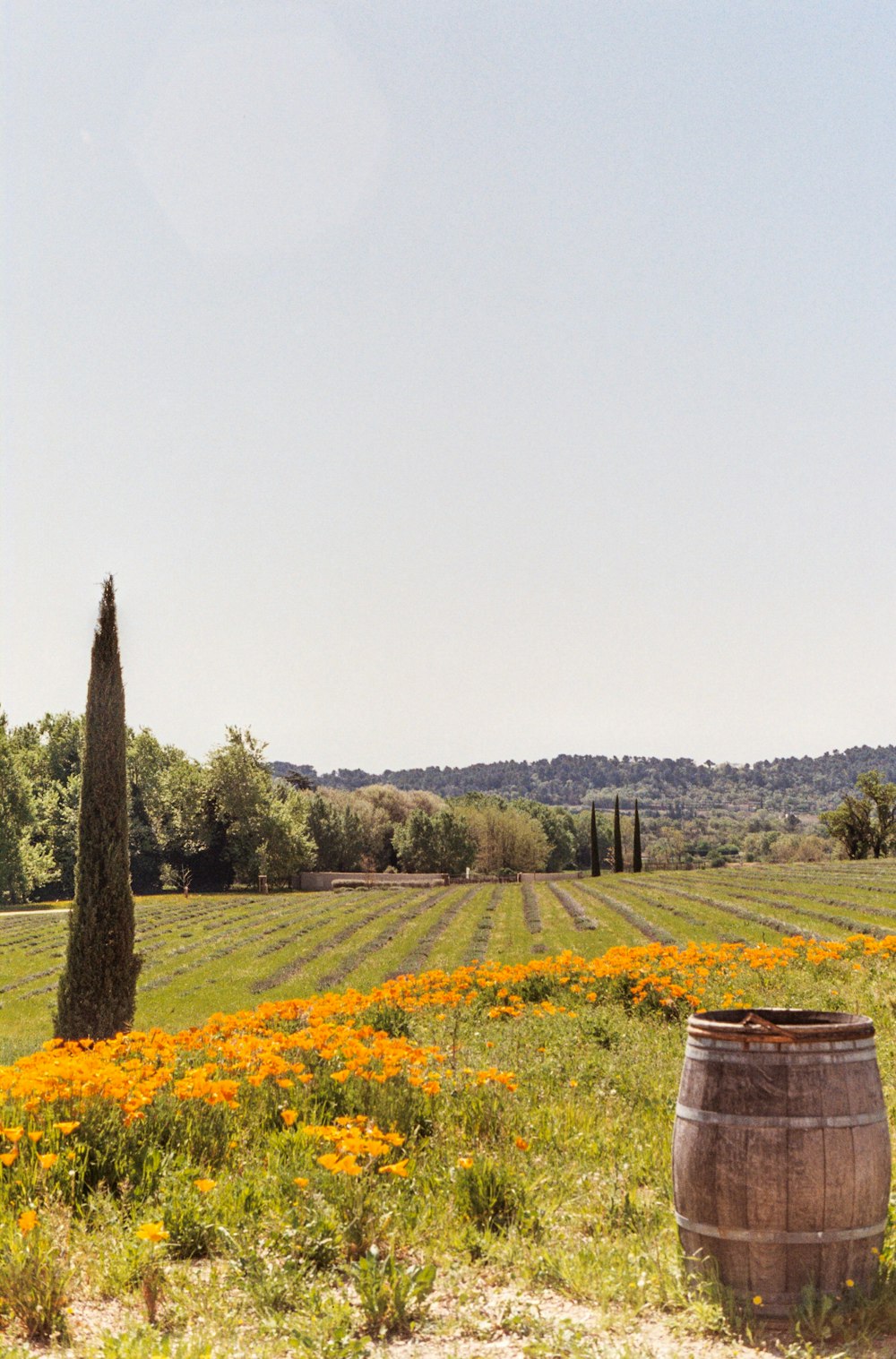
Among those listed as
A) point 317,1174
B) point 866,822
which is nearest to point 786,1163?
point 317,1174

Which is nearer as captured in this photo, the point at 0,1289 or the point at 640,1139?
the point at 0,1289

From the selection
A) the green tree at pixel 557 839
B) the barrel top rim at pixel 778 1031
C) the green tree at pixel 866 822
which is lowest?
the green tree at pixel 557 839

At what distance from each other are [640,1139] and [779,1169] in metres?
2.59

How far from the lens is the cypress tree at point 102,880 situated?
13.4 meters

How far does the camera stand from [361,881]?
68375mm

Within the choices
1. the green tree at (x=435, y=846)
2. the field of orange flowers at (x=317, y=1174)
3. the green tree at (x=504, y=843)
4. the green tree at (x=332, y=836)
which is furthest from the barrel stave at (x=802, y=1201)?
the green tree at (x=504, y=843)

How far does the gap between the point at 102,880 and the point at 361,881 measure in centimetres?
→ 5562

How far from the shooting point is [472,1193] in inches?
213

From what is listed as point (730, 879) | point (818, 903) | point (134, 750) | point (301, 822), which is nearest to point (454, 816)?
point (301, 822)

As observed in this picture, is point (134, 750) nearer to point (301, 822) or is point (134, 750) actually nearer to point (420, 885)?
point (301, 822)

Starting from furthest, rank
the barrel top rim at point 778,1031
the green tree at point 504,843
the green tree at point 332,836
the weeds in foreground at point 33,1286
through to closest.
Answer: the green tree at point 504,843, the green tree at point 332,836, the barrel top rim at point 778,1031, the weeds in foreground at point 33,1286

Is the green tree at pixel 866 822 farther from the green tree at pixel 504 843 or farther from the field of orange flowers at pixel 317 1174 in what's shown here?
the field of orange flowers at pixel 317 1174

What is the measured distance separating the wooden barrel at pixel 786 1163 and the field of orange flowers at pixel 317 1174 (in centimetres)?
45

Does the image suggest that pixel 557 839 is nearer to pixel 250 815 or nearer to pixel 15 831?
pixel 250 815
